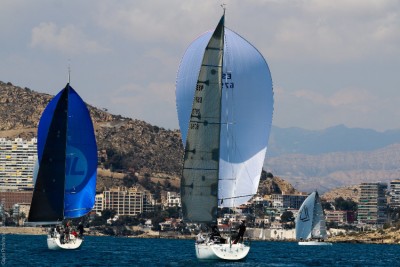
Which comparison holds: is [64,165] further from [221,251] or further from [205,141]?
[221,251]

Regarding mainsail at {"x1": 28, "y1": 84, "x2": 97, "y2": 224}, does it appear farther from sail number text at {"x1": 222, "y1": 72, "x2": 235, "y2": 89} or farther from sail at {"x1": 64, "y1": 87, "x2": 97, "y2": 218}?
sail number text at {"x1": 222, "y1": 72, "x2": 235, "y2": 89}

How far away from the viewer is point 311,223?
141m

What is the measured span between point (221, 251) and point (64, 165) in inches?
932

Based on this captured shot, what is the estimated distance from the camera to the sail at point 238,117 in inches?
2317

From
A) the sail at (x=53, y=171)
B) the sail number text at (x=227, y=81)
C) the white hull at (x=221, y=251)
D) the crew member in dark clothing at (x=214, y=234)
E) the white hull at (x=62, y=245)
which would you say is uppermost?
the sail number text at (x=227, y=81)

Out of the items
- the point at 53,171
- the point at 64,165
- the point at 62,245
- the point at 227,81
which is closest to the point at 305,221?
the point at 62,245

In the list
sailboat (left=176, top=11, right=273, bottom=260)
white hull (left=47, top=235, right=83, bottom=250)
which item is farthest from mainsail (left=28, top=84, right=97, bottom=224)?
sailboat (left=176, top=11, right=273, bottom=260)

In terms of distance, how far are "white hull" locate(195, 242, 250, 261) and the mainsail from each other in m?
20.8

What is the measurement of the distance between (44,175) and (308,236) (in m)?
72.2

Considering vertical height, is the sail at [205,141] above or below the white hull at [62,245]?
above

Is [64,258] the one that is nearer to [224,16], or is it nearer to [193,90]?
[193,90]

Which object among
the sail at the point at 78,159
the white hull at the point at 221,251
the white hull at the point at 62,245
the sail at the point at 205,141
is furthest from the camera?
the white hull at the point at 62,245

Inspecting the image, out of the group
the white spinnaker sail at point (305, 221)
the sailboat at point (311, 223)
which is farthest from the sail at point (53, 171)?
the white spinnaker sail at point (305, 221)

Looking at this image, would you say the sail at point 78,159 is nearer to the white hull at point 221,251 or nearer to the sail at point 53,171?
the sail at point 53,171
